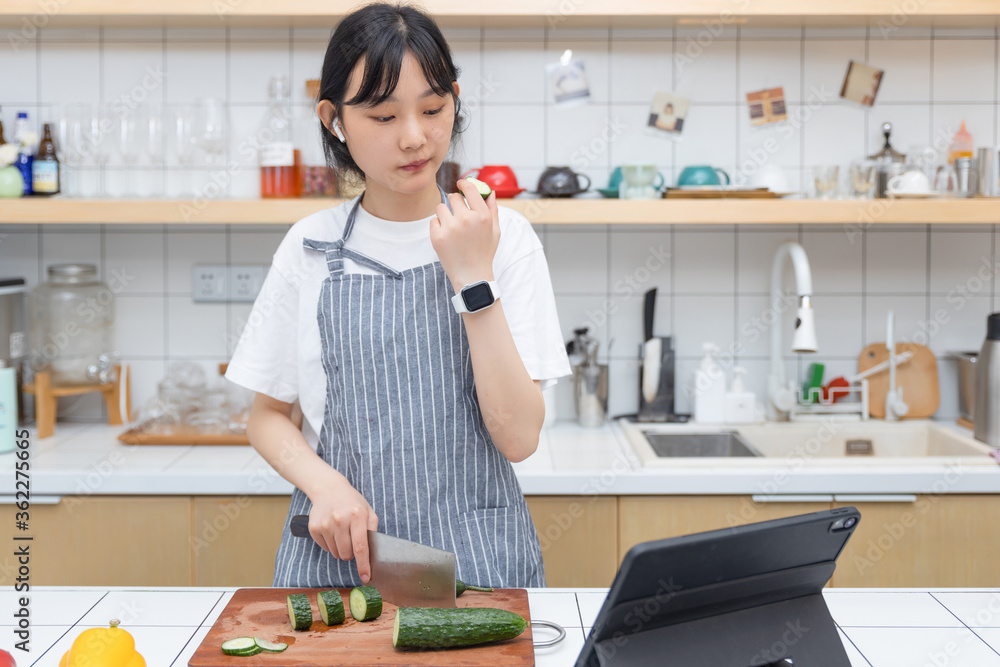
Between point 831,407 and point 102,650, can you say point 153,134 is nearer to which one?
point 102,650

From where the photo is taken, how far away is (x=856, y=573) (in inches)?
71.2

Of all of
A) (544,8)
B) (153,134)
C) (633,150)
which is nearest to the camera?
(544,8)

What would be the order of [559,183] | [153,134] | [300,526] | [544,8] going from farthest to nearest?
[153,134], [559,183], [544,8], [300,526]

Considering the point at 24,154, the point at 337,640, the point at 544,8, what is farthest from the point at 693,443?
the point at 24,154

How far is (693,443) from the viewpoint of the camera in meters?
2.18

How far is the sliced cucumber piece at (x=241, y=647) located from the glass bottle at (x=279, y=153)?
145cm

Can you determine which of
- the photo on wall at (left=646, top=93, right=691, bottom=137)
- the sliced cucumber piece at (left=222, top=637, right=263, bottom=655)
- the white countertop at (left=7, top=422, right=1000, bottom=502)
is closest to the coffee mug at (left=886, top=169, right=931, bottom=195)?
the photo on wall at (left=646, top=93, right=691, bottom=137)

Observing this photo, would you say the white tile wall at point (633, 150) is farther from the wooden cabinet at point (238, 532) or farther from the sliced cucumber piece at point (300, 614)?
the sliced cucumber piece at point (300, 614)

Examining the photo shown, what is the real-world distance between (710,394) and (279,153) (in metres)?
1.24

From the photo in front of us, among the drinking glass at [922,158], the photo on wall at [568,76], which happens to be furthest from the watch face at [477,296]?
the drinking glass at [922,158]

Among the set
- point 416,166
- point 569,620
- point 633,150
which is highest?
point 633,150

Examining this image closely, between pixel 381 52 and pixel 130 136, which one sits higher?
pixel 130 136

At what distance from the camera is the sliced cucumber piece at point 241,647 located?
33.1 inches

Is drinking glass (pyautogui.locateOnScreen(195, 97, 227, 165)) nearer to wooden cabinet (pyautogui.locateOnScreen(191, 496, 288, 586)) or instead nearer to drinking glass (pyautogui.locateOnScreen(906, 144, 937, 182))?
wooden cabinet (pyautogui.locateOnScreen(191, 496, 288, 586))
